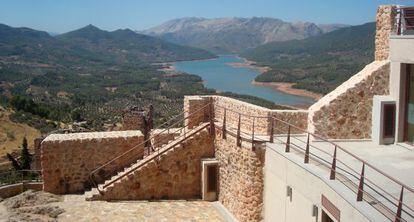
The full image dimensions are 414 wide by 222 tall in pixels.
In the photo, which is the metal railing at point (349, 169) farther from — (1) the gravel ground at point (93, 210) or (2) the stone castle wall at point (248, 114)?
(1) the gravel ground at point (93, 210)

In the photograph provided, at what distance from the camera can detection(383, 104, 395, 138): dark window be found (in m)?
12.7

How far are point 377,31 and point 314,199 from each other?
6.29 m

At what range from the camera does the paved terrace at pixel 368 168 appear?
8125 mm

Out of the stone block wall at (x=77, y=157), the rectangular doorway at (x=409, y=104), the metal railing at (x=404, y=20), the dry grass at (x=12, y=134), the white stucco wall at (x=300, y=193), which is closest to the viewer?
the white stucco wall at (x=300, y=193)

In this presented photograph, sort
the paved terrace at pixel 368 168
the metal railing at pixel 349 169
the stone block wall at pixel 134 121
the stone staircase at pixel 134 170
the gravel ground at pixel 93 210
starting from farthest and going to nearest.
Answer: the stone block wall at pixel 134 121, the stone staircase at pixel 134 170, the gravel ground at pixel 93 210, the paved terrace at pixel 368 168, the metal railing at pixel 349 169

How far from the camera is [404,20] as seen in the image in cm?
1270

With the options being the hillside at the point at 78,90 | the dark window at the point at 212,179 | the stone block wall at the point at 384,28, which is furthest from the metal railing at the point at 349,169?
the hillside at the point at 78,90

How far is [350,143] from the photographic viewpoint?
12688 mm

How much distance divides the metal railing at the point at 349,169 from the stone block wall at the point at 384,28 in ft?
10.3

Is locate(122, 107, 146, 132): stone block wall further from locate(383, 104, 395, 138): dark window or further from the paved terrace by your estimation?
locate(383, 104, 395, 138): dark window

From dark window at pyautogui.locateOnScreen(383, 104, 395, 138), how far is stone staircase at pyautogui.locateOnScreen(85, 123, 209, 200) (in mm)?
5210

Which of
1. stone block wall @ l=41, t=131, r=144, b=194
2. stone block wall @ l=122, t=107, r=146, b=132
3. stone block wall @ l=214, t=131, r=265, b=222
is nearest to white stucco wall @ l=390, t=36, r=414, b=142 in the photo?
stone block wall @ l=214, t=131, r=265, b=222

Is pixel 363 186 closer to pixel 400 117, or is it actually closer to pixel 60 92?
pixel 400 117

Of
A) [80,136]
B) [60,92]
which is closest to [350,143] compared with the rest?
[80,136]
